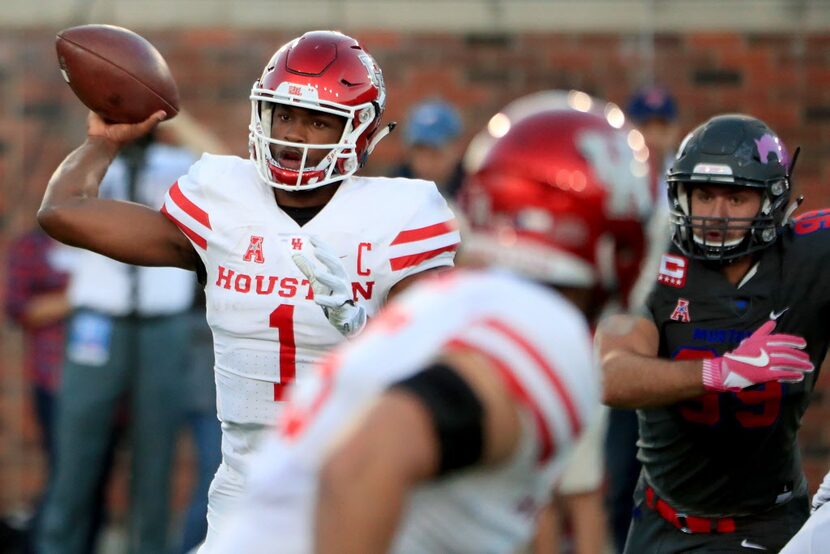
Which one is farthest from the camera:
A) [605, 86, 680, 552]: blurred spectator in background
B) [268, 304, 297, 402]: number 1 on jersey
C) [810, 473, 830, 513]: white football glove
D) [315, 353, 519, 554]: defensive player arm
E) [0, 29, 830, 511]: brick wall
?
[0, 29, 830, 511]: brick wall

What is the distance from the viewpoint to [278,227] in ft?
12.2

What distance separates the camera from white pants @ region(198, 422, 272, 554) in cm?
368

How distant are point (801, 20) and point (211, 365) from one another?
341 cm

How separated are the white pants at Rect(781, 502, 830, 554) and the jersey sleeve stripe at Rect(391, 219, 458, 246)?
45.5 inches

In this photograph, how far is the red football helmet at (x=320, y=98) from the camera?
3.73 metres

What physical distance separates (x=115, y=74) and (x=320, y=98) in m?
0.58

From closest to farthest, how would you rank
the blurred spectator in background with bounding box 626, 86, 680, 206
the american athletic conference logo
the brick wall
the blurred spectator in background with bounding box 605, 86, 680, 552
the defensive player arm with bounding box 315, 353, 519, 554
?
the defensive player arm with bounding box 315, 353, 519, 554 → the american athletic conference logo → the blurred spectator in background with bounding box 605, 86, 680, 552 → the blurred spectator in background with bounding box 626, 86, 680, 206 → the brick wall

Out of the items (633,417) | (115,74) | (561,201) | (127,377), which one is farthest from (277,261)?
(633,417)

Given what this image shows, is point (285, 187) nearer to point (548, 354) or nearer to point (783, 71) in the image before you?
point (548, 354)

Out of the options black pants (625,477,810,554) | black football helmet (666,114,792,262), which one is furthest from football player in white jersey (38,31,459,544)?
black pants (625,477,810,554)

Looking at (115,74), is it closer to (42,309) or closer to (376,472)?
(376,472)

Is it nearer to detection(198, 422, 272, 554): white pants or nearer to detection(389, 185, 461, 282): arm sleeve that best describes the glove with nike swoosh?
detection(389, 185, 461, 282): arm sleeve

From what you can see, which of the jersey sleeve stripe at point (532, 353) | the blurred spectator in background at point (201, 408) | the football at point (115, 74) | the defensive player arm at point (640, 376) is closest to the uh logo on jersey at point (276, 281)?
the football at point (115, 74)

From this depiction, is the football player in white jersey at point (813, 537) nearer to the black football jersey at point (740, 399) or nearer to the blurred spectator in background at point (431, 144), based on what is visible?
the black football jersey at point (740, 399)
